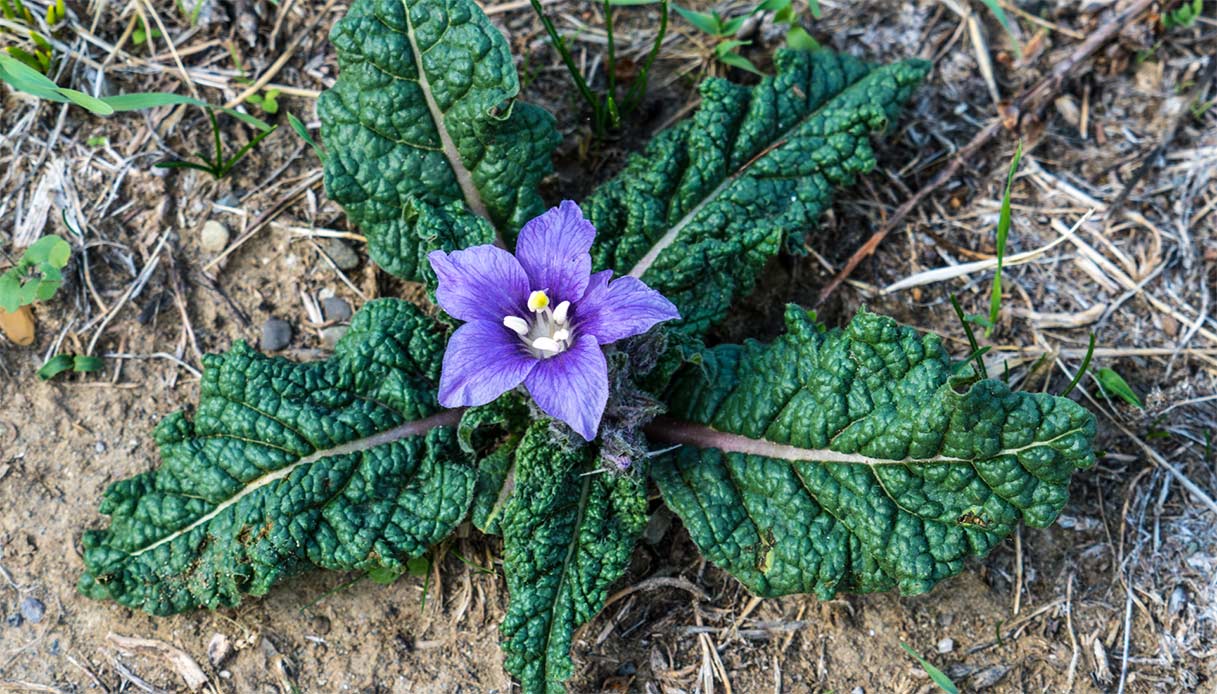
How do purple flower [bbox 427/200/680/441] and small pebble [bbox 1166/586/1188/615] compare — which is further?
small pebble [bbox 1166/586/1188/615]

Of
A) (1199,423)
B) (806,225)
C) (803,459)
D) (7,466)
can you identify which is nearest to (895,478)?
(803,459)

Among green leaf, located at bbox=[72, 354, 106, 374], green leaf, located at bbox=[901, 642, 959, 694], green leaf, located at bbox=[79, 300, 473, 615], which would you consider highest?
green leaf, located at bbox=[72, 354, 106, 374]

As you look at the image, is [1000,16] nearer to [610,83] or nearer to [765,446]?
[610,83]

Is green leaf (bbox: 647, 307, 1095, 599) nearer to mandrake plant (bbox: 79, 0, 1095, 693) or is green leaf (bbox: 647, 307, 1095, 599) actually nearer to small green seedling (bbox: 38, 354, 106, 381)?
mandrake plant (bbox: 79, 0, 1095, 693)

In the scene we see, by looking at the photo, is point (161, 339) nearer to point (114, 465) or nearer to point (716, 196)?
point (114, 465)

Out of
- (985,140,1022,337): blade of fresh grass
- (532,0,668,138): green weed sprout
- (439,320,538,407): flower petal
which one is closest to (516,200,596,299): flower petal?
→ (439,320,538,407): flower petal

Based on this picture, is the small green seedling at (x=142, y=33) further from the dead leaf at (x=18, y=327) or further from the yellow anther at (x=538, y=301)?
the yellow anther at (x=538, y=301)
